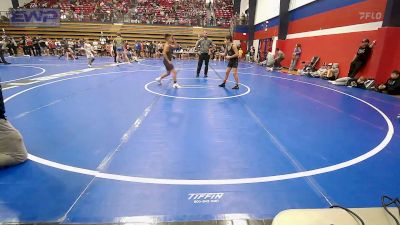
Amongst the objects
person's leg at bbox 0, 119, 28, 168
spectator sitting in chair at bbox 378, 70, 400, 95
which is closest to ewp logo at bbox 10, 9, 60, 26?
person's leg at bbox 0, 119, 28, 168

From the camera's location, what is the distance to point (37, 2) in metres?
30.8

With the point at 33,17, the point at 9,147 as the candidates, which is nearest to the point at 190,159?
the point at 9,147

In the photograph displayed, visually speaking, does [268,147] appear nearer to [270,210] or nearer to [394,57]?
[270,210]

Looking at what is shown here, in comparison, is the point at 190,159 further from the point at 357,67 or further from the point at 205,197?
the point at 357,67

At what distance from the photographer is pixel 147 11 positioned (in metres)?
30.5

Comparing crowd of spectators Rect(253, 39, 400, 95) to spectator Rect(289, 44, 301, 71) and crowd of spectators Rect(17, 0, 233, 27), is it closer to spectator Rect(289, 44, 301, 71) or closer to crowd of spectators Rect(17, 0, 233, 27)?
spectator Rect(289, 44, 301, 71)

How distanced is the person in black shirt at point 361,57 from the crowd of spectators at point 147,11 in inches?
824

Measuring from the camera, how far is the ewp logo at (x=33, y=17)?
26.2 meters

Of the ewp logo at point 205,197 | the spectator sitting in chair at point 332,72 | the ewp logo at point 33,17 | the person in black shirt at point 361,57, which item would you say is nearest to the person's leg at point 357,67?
the person in black shirt at point 361,57

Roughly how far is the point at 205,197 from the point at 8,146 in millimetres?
2619

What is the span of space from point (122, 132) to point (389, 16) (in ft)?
33.3

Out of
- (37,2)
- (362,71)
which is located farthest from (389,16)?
(37,2)

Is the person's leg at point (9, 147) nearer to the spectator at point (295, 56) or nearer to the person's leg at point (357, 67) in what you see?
the person's leg at point (357, 67)

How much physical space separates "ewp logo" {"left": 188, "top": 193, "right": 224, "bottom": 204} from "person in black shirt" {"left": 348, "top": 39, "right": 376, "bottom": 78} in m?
10.4
